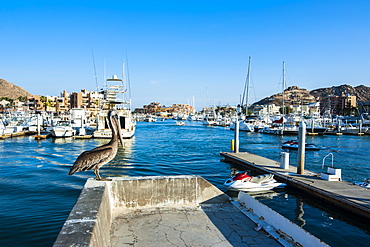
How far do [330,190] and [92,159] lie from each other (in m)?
10.4

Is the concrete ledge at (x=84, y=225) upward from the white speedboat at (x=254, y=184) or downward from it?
upward

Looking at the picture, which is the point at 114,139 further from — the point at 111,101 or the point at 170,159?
the point at 111,101

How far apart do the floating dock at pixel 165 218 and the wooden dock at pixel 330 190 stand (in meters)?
5.01

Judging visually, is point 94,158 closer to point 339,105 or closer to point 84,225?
point 84,225

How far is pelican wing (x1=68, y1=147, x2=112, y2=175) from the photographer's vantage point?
22.4 ft

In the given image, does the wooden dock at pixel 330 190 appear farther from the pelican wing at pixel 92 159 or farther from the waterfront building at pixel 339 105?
the waterfront building at pixel 339 105

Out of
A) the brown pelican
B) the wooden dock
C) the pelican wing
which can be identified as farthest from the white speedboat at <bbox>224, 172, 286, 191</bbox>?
the pelican wing

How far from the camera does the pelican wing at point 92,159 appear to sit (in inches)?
269

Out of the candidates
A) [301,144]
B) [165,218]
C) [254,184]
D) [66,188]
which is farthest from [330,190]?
[66,188]

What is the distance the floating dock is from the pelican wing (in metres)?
0.45

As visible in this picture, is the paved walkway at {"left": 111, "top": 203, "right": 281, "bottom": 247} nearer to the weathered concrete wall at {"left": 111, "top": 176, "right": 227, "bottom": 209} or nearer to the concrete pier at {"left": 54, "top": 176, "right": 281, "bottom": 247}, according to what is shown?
the concrete pier at {"left": 54, "top": 176, "right": 281, "bottom": 247}

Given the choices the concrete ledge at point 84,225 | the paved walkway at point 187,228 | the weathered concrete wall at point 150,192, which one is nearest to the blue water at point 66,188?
the weathered concrete wall at point 150,192

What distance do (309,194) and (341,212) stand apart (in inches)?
80.2

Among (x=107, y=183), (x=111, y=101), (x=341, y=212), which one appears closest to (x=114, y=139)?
(x=107, y=183)
